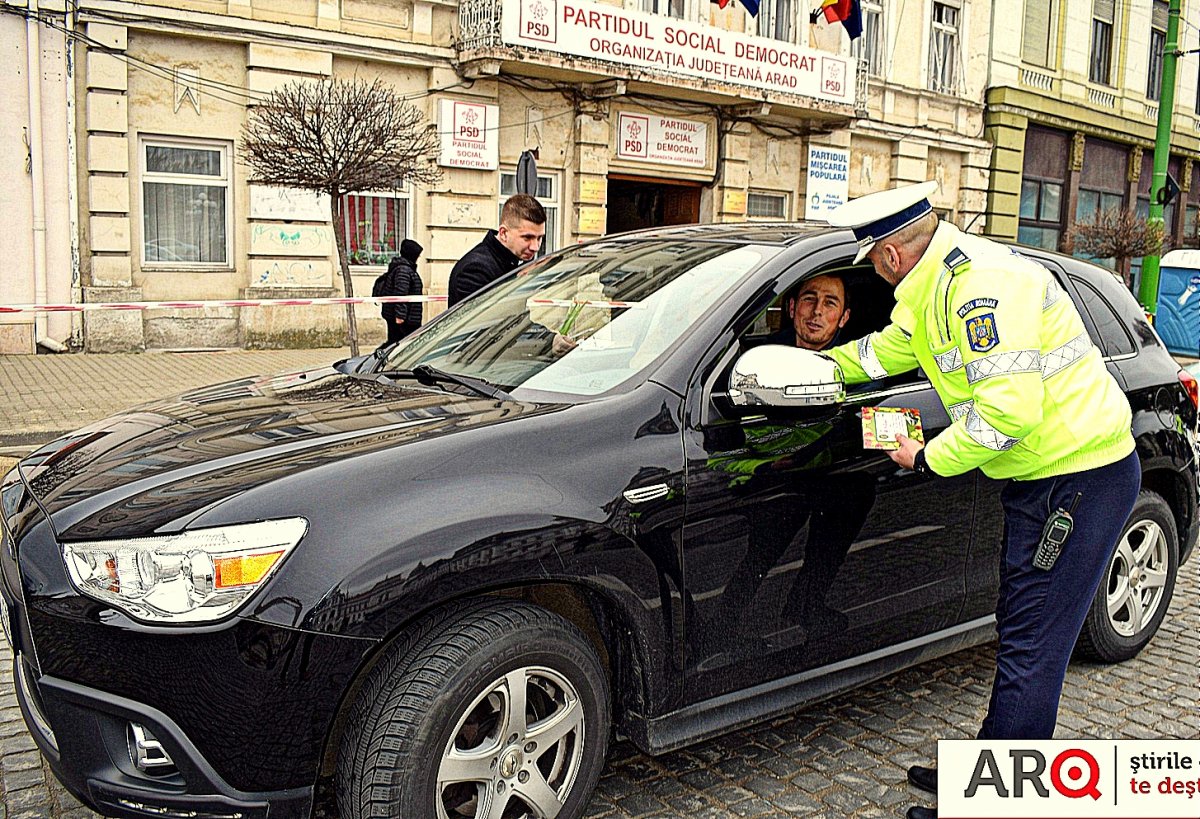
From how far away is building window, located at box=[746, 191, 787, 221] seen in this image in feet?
73.0

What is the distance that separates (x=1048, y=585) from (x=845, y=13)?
1905 cm

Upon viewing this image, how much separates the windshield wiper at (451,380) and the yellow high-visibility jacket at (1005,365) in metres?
1.17

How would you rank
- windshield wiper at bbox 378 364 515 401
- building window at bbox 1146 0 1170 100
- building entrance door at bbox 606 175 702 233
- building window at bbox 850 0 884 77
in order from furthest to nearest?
building window at bbox 1146 0 1170 100, building window at bbox 850 0 884 77, building entrance door at bbox 606 175 702 233, windshield wiper at bbox 378 364 515 401

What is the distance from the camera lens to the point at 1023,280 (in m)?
2.82

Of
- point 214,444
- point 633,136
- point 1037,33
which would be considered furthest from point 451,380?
point 1037,33

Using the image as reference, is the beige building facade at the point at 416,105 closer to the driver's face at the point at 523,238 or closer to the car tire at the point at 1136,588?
the driver's face at the point at 523,238

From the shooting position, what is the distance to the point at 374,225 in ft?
55.9

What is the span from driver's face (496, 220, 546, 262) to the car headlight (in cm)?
402

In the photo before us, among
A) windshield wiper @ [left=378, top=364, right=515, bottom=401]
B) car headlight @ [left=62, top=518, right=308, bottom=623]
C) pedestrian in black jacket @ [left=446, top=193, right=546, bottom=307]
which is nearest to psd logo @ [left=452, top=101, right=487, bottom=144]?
pedestrian in black jacket @ [left=446, top=193, right=546, bottom=307]

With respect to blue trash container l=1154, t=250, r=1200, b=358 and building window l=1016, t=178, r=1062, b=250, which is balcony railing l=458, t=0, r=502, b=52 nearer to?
blue trash container l=1154, t=250, r=1200, b=358

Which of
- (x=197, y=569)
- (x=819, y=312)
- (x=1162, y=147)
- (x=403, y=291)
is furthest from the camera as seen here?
(x=1162, y=147)

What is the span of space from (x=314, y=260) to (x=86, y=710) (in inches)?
568

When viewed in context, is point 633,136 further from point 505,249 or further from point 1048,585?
point 1048,585

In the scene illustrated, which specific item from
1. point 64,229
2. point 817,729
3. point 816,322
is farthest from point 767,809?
point 64,229
